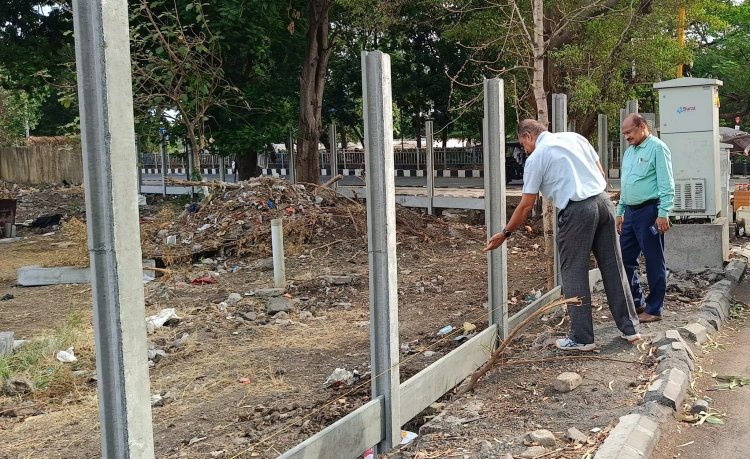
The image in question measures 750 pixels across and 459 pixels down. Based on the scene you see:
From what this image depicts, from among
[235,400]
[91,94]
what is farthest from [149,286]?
[91,94]

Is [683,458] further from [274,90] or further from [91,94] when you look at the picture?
[274,90]

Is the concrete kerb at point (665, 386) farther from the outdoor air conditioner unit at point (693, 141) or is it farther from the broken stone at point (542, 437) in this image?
the outdoor air conditioner unit at point (693, 141)

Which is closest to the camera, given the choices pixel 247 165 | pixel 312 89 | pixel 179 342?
pixel 179 342

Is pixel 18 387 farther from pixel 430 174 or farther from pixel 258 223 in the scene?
pixel 430 174

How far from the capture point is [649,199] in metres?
6.52

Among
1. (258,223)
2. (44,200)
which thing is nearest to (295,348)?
(258,223)

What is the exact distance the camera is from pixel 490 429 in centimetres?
430

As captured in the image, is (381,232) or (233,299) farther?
(233,299)

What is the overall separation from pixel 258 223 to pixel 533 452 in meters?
9.39

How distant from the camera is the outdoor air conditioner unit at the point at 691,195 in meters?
9.18

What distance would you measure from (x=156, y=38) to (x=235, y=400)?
11322 mm

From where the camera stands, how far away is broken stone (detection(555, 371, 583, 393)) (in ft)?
15.7

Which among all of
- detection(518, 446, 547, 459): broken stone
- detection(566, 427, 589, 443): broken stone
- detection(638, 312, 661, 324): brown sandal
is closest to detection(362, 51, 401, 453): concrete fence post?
detection(518, 446, 547, 459): broken stone

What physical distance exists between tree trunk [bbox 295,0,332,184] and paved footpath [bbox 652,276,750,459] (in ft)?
43.9
